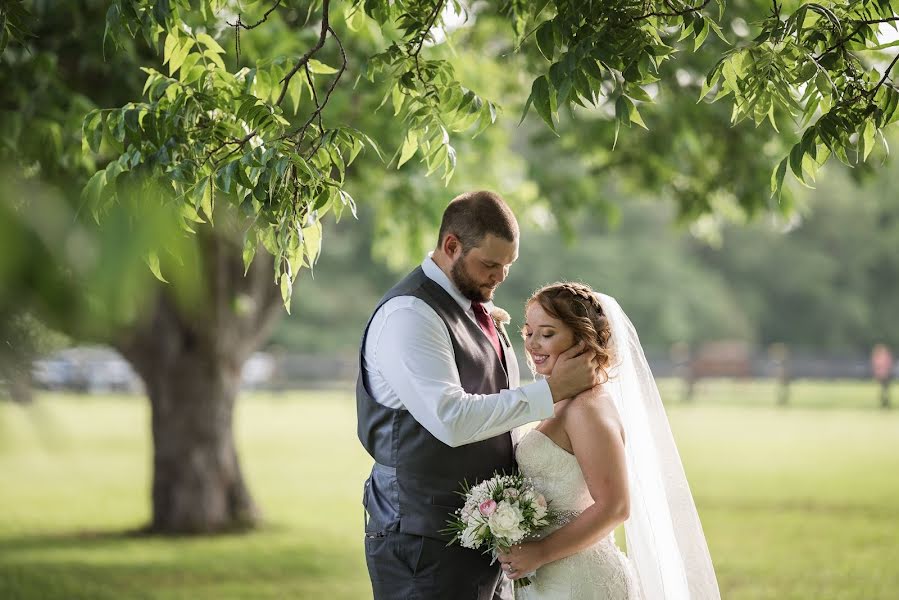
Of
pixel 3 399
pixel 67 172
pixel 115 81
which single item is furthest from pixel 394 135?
pixel 3 399

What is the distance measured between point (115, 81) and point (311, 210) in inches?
175

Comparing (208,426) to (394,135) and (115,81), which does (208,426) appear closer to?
(394,135)

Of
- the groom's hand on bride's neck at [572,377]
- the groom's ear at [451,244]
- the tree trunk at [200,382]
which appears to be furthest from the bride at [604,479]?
the tree trunk at [200,382]

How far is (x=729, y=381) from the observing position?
127 feet

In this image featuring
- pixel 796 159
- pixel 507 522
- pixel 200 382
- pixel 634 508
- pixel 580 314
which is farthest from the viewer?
pixel 200 382

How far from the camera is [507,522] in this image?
3570 mm

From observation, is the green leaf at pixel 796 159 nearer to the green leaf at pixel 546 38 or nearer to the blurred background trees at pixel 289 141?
the blurred background trees at pixel 289 141

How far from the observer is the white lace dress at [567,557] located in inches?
154

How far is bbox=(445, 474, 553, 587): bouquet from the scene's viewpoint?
11.8 feet

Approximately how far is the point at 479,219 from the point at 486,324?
0.51 m

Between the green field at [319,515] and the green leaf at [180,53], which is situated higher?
the green leaf at [180,53]

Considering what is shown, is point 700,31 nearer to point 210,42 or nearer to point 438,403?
point 438,403

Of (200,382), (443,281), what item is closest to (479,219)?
(443,281)

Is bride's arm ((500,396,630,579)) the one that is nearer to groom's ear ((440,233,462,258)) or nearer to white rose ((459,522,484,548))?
white rose ((459,522,484,548))
